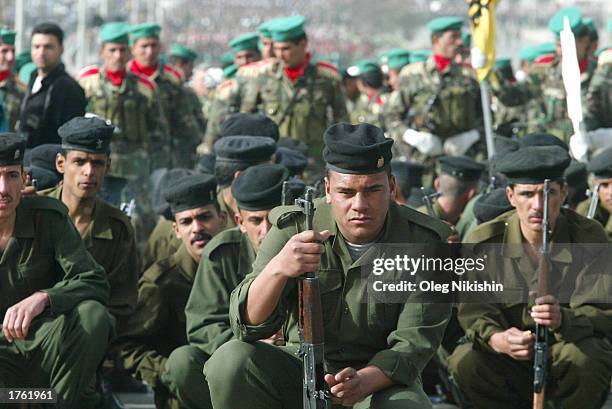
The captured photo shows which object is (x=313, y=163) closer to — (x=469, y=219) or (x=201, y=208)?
(x=469, y=219)

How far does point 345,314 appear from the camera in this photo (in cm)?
617

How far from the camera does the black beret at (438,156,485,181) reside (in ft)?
33.2

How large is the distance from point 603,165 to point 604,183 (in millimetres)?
124

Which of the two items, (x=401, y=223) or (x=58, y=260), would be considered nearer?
(x=401, y=223)

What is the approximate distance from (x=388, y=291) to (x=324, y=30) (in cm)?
5896

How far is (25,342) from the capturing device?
23.1 feet

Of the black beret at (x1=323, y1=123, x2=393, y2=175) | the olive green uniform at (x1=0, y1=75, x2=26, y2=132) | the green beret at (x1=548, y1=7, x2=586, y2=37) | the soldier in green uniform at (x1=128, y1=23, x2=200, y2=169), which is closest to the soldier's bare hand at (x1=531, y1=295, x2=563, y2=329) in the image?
the black beret at (x1=323, y1=123, x2=393, y2=175)

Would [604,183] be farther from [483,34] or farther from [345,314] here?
[345,314]

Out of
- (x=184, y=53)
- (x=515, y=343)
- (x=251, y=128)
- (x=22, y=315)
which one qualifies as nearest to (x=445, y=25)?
(x=251, y=128)

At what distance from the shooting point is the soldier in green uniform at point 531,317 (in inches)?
281

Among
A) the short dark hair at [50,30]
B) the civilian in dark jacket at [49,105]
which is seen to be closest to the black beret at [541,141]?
the civilian in dark jacket at [49,105]

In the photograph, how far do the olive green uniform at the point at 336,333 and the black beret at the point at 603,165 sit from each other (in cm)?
263

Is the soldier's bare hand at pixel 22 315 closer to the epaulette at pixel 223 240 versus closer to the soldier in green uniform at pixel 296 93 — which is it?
the epaulette at pixel 223 240

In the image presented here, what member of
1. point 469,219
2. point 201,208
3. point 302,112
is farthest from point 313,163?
point 201,208
